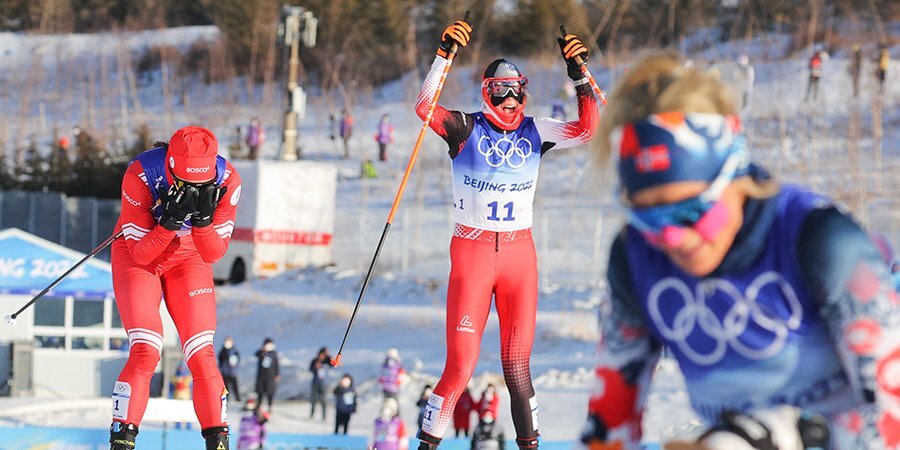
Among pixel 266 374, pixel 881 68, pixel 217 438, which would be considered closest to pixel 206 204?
pixel 217 438

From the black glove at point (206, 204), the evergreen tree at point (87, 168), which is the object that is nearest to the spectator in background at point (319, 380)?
the black glove at point (206, 204)

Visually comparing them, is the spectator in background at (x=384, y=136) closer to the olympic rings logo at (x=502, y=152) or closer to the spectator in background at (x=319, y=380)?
the spectator in background at (x=319, y=380)

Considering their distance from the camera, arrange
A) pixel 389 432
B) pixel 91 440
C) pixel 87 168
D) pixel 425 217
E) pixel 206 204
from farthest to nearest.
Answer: pixel 87 168, pixel 425 217, pixel 389 432, pixel 91 440, pixel 206 204

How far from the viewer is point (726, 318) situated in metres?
2.76

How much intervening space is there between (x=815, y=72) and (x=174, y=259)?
37236 millimetres

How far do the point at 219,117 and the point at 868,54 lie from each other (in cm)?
2442

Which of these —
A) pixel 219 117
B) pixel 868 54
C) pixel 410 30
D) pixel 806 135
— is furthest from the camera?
pixel 410 30

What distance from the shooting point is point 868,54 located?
46938 mm

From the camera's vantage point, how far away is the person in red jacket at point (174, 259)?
225 inches

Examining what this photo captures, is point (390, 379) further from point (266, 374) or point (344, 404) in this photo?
point (266, 374)

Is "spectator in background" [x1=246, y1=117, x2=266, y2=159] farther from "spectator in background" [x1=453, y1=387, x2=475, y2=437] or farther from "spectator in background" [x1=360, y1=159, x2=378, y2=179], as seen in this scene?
"spectator in background" [x1=453, y1=387, x2=475, y2=437]

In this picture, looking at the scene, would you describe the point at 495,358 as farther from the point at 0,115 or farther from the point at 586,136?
the point at 0,115

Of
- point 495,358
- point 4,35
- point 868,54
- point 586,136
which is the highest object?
point 4,35

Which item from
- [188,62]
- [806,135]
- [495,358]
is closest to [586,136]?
[495,358]
